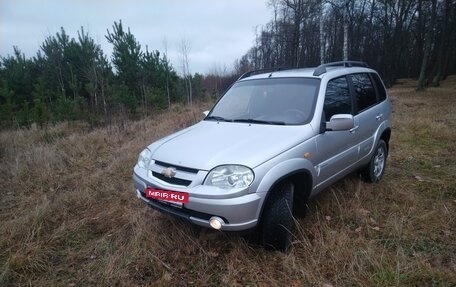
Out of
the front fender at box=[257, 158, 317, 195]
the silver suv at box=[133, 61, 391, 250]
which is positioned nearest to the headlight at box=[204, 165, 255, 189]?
the silver suv at box=[133, 61, 391, 250]

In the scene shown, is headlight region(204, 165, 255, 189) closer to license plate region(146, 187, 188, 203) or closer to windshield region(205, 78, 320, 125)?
license plate region(146, 187, 188, 203)

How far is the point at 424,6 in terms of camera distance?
85.8ft

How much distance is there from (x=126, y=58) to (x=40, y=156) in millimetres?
11813

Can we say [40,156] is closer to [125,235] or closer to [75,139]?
[75,139]

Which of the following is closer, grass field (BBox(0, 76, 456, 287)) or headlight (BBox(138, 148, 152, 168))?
grass field (BBox(0, 76, 456, 287))

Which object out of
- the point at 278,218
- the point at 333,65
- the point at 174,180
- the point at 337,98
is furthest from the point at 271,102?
the point at 174,180

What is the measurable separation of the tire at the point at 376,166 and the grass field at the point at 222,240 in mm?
131

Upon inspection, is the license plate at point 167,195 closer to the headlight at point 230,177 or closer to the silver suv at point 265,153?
the silver suv at point 265,153

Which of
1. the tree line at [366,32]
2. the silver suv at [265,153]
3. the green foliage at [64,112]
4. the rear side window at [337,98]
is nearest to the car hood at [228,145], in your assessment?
the silver suv at [265,153]

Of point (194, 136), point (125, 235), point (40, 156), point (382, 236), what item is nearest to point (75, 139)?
point (40, 156)

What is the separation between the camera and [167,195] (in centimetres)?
255

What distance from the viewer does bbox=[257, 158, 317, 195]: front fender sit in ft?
7.86

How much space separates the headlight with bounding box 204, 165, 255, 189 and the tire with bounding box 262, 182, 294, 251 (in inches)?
13.0

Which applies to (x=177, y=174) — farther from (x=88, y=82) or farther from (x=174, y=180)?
(x=88, y=82)
